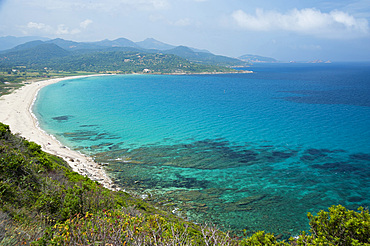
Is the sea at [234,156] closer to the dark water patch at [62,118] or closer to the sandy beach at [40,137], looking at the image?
the dark water patch at [62,118]

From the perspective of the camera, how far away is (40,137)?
124 feet

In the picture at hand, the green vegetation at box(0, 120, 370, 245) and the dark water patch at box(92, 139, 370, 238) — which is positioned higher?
the green vegetation at box(0, 120, 370, 245)

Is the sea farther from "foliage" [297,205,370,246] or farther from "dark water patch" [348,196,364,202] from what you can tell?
"foliage" [297,205,370,246]

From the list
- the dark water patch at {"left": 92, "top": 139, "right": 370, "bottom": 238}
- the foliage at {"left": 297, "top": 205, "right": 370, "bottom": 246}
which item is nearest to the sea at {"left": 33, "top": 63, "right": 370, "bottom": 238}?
the dark water patch at {"left": 92, "top": 139, "right": 370, "bottom": 238}

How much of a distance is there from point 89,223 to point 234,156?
25.2 meters

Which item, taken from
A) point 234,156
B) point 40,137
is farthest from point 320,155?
point 40,137

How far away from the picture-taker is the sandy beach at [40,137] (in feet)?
85.9

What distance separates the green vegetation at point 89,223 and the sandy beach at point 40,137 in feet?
29.5

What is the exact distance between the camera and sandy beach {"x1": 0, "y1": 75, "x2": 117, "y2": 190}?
26.2m

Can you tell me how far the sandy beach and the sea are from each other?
143 cm

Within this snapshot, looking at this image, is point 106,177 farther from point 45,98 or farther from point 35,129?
point 45,98

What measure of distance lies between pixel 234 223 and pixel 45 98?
79.7 meters

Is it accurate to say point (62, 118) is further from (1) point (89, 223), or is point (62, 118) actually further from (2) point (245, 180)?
(1) point (89, 223)

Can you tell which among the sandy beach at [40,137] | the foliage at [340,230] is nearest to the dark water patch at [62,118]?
the sandy beach at [40,137]
